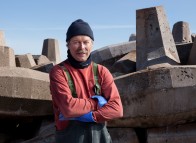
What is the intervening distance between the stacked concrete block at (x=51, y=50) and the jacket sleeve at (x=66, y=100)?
34.4 feet

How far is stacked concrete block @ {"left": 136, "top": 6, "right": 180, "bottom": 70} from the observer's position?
253 inches

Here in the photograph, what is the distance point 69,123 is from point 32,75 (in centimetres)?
205

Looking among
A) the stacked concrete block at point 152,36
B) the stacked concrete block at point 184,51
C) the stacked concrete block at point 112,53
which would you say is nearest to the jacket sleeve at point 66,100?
the stacked concrete block at point 152,36

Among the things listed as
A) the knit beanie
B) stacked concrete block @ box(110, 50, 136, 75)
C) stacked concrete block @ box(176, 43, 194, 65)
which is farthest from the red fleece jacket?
stacked concrete block @ box(176, 43, 194, 65)

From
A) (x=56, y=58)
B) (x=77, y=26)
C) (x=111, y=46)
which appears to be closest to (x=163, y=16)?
(x=111, y=46)

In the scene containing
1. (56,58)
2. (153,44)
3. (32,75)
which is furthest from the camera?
(56,58)

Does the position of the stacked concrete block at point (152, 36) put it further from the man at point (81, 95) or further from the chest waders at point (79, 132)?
the chest waders at point (79, 132)

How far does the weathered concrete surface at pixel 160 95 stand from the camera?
12.9ft

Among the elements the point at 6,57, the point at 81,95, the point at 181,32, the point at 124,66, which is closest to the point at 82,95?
the point at 81,95

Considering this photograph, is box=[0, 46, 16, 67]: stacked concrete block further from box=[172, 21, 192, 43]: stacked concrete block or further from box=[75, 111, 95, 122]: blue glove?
box=[172, 21, 192, 43]: stacked concrete block

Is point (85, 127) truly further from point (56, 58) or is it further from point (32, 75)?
point (56, 58)

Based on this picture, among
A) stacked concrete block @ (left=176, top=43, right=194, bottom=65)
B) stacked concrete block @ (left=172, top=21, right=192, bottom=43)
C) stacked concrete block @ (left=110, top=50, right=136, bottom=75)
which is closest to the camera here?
stacked concrete block @ (left=110, top=50, right=136, bottom=75)

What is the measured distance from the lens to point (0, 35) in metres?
9.53

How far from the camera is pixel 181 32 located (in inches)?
444
